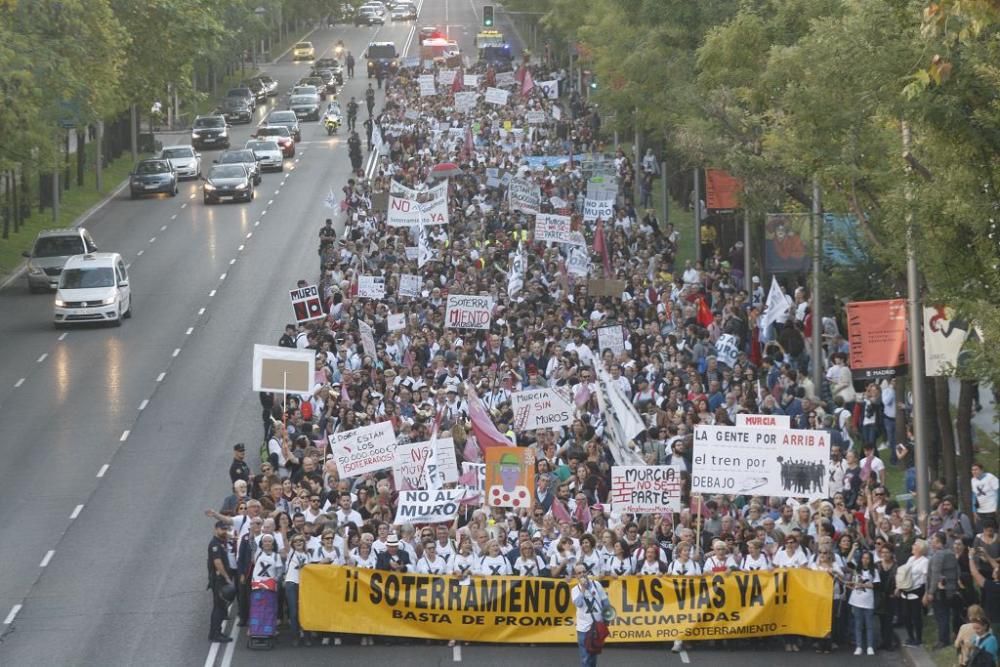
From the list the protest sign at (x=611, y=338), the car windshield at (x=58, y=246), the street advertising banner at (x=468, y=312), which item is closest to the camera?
the protest sign at (x=611, y=338)

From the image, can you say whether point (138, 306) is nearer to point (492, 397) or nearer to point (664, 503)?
point (492, 397)

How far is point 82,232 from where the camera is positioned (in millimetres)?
47062

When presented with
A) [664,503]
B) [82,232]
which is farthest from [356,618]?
[82,232]

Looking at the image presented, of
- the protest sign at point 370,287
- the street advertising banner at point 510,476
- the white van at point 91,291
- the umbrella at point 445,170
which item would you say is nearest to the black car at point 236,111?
the umbrella at point 445,170

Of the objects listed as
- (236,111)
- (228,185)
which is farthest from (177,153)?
(236,111)

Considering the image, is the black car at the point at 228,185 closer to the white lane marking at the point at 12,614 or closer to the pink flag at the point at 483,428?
the pink flag at the point at 483,428

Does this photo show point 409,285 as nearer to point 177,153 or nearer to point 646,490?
point 646,490

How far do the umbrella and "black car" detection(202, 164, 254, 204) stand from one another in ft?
32.5

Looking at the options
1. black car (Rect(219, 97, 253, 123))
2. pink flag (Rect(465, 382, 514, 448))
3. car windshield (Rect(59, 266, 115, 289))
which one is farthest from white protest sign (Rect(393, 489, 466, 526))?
black car (Rect(219, 97, 253, 123))

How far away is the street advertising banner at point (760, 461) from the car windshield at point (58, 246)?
27674mm

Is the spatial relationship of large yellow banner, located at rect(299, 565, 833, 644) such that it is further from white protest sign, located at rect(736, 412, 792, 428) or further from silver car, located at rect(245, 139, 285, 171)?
silver car, located at rect(245, 139, 285, 171)

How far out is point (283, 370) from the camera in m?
27.4

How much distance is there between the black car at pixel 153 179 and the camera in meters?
61.9

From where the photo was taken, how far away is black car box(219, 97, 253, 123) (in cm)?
8475
